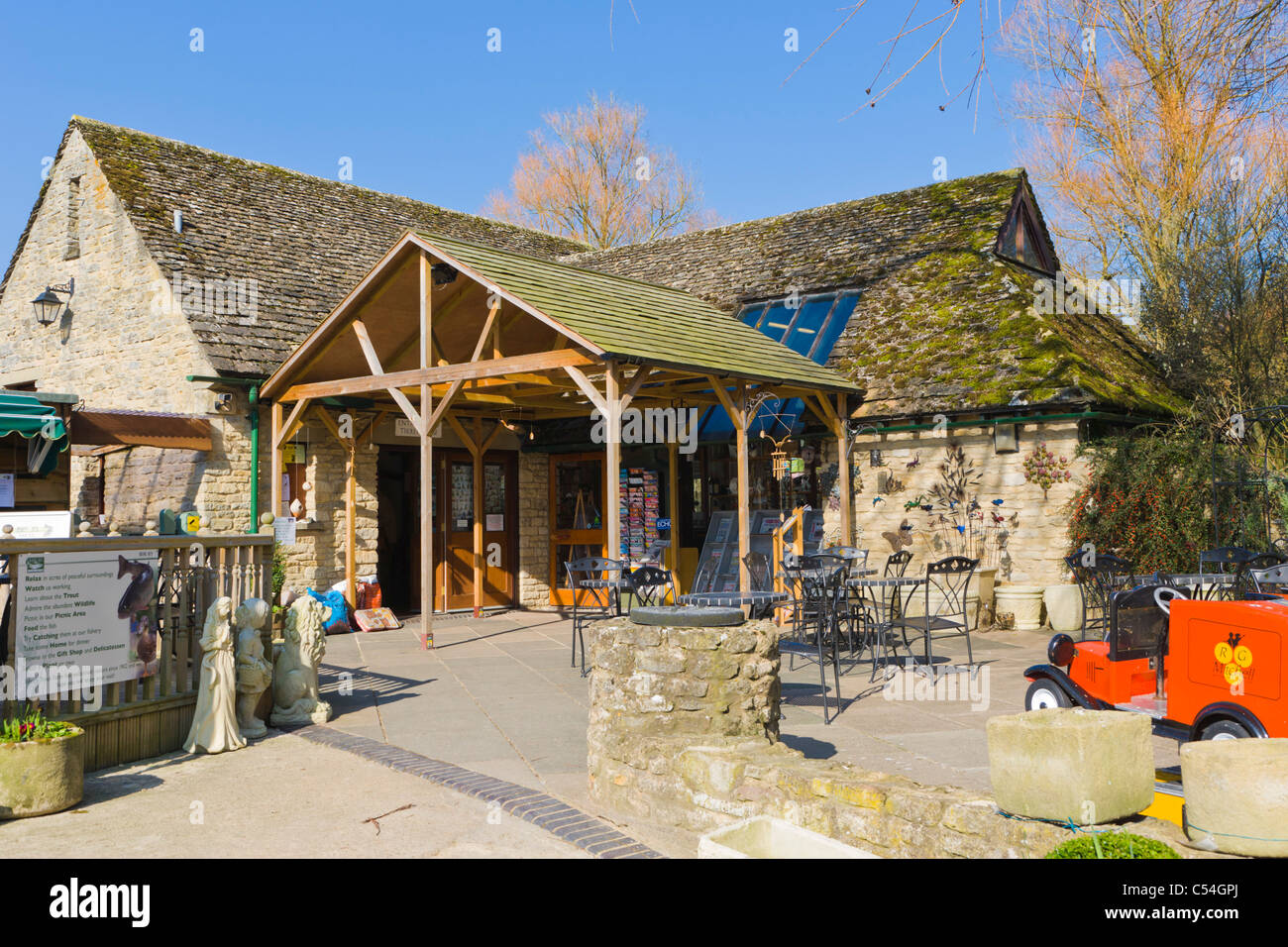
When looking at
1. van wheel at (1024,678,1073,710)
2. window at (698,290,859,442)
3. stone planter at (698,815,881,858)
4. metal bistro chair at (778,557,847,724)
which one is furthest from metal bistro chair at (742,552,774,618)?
stone planter at (698,815,881,858)

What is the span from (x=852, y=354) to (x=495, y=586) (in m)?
6.39

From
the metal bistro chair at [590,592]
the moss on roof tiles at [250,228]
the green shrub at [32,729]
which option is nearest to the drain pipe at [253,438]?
the moss on roof tiles at [250,228]

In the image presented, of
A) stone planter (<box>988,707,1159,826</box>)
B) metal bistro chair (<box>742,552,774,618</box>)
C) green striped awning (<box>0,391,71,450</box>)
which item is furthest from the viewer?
metal bistro chair (<box>742,552,774,618</box>)

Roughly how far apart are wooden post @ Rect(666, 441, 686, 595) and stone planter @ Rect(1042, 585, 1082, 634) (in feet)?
16.3

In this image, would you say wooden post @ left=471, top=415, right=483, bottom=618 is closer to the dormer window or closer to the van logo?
the dormer window

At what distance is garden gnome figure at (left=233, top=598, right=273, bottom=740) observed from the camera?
6926 millimetres

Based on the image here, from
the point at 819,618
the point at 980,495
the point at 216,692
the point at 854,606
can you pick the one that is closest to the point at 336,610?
the point at 216,692

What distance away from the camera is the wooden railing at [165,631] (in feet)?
19.5

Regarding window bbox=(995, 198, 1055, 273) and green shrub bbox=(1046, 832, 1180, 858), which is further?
window bbox=(995, 198, 1055, 273)

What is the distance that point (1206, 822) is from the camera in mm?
3527

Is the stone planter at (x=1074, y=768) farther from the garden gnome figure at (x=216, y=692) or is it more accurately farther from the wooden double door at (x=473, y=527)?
the wooden double door at (x=473, y=527)

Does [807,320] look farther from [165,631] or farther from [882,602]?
[165,631]
